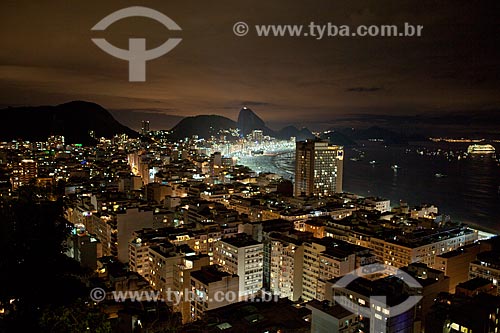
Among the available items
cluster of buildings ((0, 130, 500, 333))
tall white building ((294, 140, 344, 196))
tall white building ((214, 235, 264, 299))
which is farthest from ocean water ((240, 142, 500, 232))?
tall white building ((214, 235, 264, 299))

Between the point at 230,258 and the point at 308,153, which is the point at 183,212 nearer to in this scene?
the point at 230,258

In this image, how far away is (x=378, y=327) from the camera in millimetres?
5020

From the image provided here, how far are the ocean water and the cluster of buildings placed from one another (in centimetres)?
386

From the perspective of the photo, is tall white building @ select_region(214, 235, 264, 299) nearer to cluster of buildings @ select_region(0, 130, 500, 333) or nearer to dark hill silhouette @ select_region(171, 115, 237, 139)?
cluster of buildings @ select_region(0, 130, 500, 333)

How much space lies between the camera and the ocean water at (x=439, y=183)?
52.9ft

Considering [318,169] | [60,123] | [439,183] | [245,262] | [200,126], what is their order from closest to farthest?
[245,262] < [318,169] < [439,183] < [60,123] < [200,126]

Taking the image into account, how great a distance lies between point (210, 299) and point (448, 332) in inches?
125

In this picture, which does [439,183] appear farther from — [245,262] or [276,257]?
[245,262]

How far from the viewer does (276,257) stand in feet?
27.3

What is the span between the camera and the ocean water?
1612 cm

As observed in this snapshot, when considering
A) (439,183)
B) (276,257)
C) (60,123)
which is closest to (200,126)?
(60,123)

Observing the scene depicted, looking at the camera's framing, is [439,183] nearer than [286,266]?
No

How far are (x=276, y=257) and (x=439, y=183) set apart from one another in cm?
1716

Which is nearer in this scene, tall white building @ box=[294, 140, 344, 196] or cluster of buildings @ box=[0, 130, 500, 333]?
cluster of buildings @ box=[0, 130, 500, 333]
